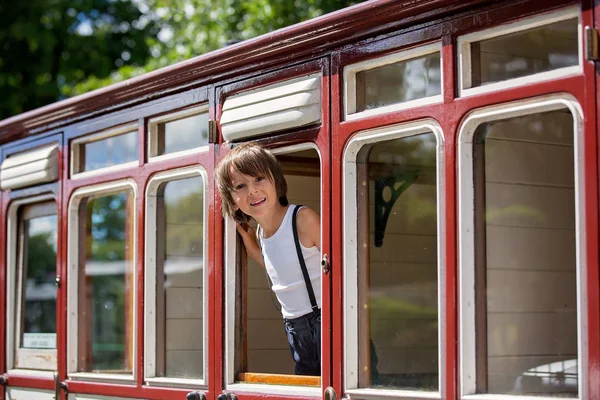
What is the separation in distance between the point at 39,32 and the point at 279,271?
570 inches

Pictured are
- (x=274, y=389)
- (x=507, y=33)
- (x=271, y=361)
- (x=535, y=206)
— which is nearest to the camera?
(x=507, y=33)

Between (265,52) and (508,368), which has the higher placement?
(265,52)

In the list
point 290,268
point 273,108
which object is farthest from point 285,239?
point 273,108

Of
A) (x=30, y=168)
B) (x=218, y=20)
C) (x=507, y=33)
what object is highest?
(x=218, y=20)

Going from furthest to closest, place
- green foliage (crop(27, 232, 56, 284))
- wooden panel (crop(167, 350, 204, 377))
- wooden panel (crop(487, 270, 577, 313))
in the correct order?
green foliage (crop(27, 232, 56, 284)) < wooden panel (crop(167, 350, 204, 377)) < wooden panel (crop(487, 270, 577, 313))

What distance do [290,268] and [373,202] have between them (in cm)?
49

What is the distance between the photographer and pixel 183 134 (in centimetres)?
559

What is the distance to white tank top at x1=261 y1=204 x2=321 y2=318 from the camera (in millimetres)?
4723

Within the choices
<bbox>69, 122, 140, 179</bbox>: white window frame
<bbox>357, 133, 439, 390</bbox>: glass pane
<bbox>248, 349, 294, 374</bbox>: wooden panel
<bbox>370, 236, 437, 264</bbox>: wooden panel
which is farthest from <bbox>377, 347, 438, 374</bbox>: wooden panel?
<bbox>69, 122, 140, 179</bbox>: white window frame

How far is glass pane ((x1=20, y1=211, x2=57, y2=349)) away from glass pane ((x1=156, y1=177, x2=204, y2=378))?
101 cm

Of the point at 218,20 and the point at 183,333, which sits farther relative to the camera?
the point at 218,20

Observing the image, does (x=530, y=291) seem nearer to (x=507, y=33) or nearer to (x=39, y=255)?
(x=507, y=33)

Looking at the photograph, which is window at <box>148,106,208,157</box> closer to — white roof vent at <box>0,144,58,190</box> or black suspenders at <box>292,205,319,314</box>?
black suspenders at <box>292,205,319,314</box>

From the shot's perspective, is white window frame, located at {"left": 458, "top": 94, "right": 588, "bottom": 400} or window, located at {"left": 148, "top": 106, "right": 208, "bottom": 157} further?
window, located at {"left": 148, "top": 106, "right": 208, "bottom": 157}
